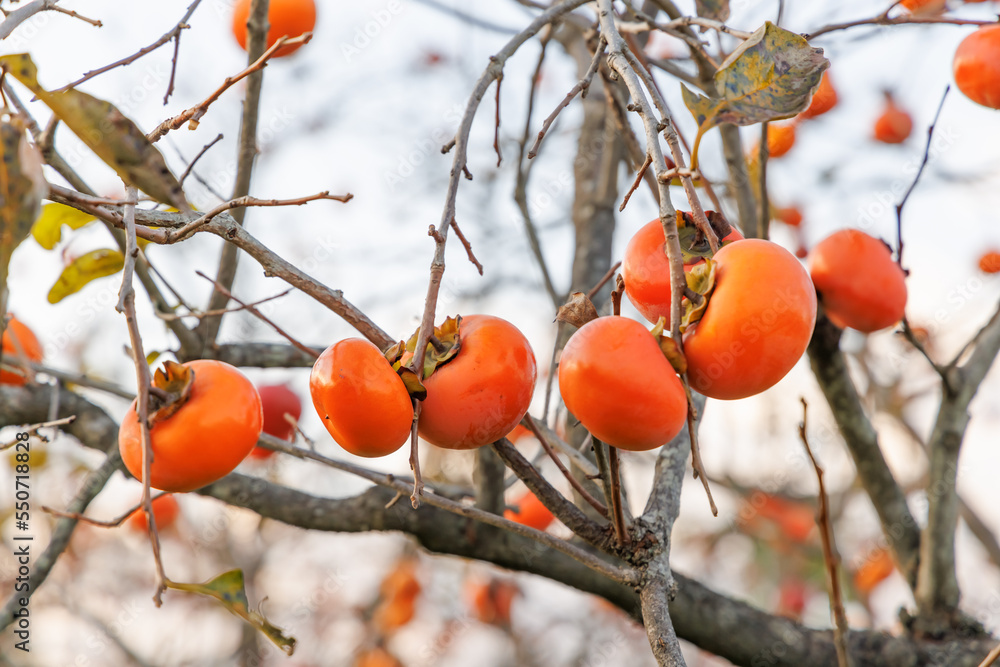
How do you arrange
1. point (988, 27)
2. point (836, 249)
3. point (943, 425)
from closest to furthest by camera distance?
point (836, 249) → point (988, 27) → point (943, 425)

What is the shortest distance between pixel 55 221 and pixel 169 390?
63 cm

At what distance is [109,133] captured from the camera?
2.02 feet

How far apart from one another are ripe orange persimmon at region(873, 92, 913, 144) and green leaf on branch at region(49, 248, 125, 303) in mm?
2864

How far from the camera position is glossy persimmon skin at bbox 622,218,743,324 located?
82 centimetres

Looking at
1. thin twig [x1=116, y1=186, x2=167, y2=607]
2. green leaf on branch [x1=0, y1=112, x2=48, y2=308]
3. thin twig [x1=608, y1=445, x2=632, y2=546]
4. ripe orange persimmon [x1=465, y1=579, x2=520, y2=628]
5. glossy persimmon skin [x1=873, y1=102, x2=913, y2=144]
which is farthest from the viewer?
ripe orange persimmon [x1=465, y1=579, x2=520, y2=628]

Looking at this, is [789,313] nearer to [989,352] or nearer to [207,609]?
[989,352]

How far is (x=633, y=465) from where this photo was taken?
3582mm

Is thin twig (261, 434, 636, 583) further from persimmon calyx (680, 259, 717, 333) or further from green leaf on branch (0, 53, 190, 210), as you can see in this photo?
green leaf on branch (0, 53, 190, 210)

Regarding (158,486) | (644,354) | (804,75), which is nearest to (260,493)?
(158,486)

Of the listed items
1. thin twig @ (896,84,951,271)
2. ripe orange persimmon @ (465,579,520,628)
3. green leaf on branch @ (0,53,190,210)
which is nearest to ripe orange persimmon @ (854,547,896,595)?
ripe orange persimmon @ (465,579,520,628)

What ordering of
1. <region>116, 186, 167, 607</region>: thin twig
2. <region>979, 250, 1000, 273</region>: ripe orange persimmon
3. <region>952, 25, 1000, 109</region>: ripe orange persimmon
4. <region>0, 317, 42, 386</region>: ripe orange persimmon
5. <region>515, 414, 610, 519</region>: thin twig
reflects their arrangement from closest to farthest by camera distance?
<region>116, 186, 167, 607</region>: thin twig
<region>515, 414, 610, 519</region>: thin twig
<region>952, 25, 1000, 109</region>: ripe orange persimmon
<region>0, 317, 42, 386</region>: ripe orange persimmon
<region>979, 250, 1000, 273</region>: ripe orange persimmon

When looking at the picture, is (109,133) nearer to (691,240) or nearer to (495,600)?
(691,240)

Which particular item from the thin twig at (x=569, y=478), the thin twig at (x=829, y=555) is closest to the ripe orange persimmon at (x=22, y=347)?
the thin twig at (x=569, y=478)

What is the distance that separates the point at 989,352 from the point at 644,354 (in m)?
1.38
